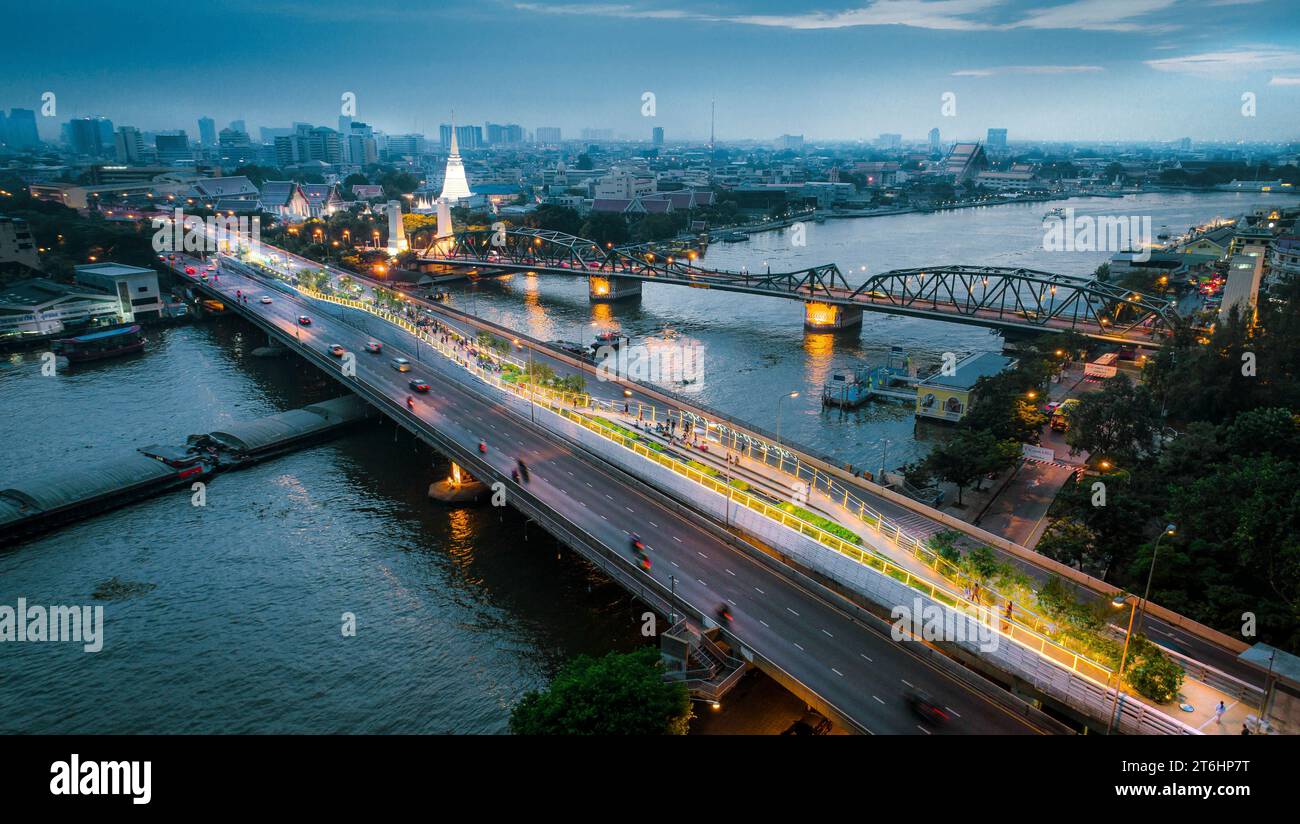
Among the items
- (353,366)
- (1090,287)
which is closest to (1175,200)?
(1090,287)

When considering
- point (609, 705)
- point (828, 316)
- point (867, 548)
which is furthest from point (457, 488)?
point (828, 316)

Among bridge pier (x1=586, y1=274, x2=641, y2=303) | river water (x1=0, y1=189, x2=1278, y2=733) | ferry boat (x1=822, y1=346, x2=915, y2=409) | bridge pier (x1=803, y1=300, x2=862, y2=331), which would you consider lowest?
river water (x1=0, y1=189, x2=1278, y2=733)

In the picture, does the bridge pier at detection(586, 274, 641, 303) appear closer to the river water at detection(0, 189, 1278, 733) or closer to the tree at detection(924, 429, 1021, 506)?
the river water at detection(0, 189, 1278, 733)

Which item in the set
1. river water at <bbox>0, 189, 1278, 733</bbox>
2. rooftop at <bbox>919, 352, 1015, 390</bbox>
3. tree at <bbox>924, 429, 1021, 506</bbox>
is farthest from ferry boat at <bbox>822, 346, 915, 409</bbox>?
tree at <bbox>924, 429, 1021, 506</bbox>

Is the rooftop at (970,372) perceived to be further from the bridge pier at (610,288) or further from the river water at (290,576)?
the bridge pier at (610,288)

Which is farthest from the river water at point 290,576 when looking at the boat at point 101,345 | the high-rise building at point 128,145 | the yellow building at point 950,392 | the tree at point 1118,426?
the high-rise building at point 128,145

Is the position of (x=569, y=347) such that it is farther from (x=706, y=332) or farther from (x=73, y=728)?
(x=73, y=728)
